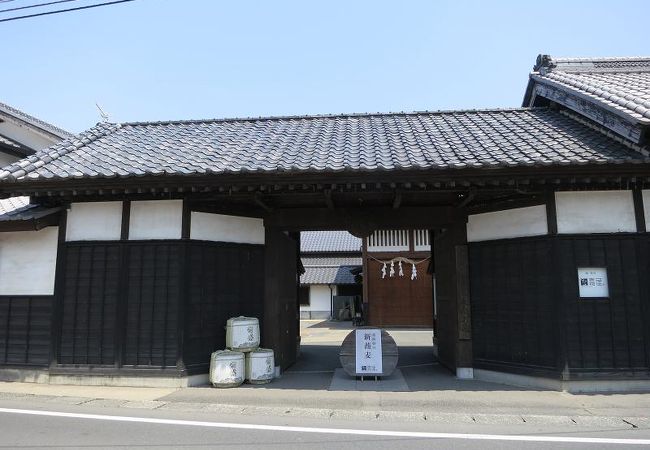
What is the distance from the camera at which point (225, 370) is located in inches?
325

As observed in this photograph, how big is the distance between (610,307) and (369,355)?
4.58 m

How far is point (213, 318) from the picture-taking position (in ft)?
28.9

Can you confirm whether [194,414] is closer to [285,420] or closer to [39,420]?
[285,420]

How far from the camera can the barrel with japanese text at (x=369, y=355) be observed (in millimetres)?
8883

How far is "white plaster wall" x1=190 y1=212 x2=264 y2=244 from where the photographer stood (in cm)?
886

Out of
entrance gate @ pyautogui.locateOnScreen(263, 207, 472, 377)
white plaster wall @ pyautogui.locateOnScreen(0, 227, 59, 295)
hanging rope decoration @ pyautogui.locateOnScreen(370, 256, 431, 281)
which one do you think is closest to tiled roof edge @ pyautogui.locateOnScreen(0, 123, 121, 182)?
white plaster wall @ pyautogui.locateOnScreen(0, 227, 59, 295)

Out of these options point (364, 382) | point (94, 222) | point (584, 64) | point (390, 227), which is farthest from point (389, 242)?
point (94, 222)

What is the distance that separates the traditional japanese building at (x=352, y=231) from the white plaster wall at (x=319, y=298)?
70.4ft

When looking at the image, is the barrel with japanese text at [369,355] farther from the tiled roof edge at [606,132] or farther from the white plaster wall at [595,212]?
the tiled roof edge at [606,132]

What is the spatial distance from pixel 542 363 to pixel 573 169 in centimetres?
358

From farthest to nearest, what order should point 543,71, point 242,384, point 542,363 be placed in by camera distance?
point 543,71
point 242,384
point 542,363

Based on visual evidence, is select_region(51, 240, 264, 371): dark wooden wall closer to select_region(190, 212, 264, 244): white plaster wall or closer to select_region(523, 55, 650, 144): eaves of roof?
select_region(190, 212, 264, 244): white plaster wall

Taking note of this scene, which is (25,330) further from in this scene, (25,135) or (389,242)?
(389,242)

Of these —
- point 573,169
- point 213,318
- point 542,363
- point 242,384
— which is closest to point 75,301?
point 213,318
